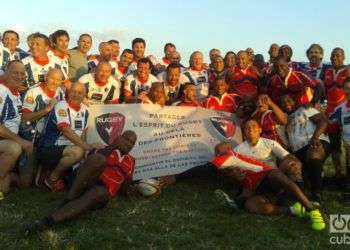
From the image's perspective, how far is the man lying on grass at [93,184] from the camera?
261 inches

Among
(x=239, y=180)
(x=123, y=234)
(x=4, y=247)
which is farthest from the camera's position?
(x=239, y=180)

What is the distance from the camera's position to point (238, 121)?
33.6ft

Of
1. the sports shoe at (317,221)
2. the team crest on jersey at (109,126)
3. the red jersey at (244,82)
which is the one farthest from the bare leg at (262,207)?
the red jersey at (244,82)

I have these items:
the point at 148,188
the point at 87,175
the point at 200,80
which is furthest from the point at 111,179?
the point at 200,80

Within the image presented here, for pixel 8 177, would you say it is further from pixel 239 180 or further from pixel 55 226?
pixel 239 180

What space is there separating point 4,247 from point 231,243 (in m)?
2.79

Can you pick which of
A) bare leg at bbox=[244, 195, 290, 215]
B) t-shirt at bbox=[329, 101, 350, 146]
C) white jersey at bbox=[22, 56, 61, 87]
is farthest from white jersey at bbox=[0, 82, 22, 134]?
t-shirt at bbox=[329, 101, 350, 146]

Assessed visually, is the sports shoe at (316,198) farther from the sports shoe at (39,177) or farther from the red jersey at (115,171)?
the sports shoe at (39,177)

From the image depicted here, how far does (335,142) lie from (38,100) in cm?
568

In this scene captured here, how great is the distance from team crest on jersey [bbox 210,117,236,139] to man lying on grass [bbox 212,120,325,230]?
5.12 ft

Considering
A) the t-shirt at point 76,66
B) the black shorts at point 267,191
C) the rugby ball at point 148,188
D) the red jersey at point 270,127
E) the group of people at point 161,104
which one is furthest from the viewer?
the t-shirt at point 76,66

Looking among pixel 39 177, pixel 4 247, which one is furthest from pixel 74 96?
pixel 4 247

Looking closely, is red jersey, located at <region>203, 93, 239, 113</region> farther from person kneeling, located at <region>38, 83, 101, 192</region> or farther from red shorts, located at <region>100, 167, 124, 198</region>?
red shorts, located at <region>100, 167, 124, 198</region>

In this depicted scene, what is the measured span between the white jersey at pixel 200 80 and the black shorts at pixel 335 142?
2.71m
